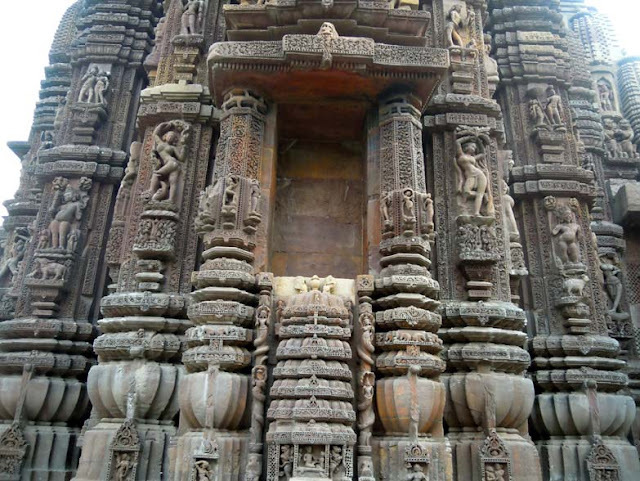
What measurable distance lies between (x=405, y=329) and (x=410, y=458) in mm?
1545

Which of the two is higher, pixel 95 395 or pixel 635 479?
pixel 95 395

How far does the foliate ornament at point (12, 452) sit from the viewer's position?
28.0 ft

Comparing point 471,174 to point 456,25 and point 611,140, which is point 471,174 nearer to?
point 456,25

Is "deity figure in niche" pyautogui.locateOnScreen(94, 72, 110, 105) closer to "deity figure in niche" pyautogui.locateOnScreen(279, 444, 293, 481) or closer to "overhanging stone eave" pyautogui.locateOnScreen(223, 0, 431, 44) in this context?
"overhanging stone eave" pyautogui.locateOnScreen(223, 0, 431, 44)

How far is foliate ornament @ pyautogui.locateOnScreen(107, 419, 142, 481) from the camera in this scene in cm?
712

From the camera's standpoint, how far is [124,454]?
7.25m

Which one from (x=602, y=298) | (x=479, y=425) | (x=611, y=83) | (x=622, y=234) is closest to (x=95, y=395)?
(x=479, y=425)

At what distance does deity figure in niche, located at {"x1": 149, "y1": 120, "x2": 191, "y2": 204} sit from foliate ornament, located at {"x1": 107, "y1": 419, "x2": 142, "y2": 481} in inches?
146

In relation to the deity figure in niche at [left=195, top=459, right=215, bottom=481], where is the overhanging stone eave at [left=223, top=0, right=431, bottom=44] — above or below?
above

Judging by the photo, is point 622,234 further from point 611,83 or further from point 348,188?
point 348,188

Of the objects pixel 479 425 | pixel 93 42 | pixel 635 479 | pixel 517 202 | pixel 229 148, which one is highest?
pixel 93 42

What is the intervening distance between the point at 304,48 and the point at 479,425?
6162 mm

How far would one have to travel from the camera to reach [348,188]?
8820 mm

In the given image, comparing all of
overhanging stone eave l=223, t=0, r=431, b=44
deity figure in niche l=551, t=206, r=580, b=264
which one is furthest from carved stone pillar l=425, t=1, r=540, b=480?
overhanging stone eave l=223, t=0, r=431, b=44
